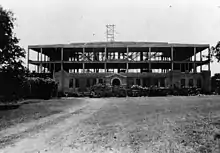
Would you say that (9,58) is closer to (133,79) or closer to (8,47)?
(8,47)

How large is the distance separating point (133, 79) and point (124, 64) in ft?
27.6

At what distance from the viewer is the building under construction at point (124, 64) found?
5688 cm

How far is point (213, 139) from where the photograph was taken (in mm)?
8641

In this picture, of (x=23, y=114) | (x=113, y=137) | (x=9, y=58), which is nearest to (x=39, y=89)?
(x=9, y=58)

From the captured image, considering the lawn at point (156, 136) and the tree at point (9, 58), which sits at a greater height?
the tree at point (9, 58)

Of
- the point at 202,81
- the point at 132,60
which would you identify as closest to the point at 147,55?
the point at 132,60

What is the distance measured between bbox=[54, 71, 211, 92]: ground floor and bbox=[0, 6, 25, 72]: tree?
34.2 metres

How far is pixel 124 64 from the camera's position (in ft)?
217

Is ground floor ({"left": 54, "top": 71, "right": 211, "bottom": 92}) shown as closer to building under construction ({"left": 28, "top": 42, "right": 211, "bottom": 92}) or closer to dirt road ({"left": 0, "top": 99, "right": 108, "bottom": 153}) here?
building under construction ({"left": 28, "top": 42, "right": 211, "bottom": 92})

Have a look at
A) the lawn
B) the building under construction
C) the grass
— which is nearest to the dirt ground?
the lawn

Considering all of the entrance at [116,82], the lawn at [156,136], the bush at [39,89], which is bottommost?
the lawn at [156,136]

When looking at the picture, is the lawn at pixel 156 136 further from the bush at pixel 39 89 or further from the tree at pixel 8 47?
the bush at pixel 39 89

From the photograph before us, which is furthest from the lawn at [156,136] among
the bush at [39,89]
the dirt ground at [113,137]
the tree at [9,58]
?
the bush at [39,89]

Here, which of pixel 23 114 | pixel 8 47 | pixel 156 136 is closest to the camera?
pixel 156 136
